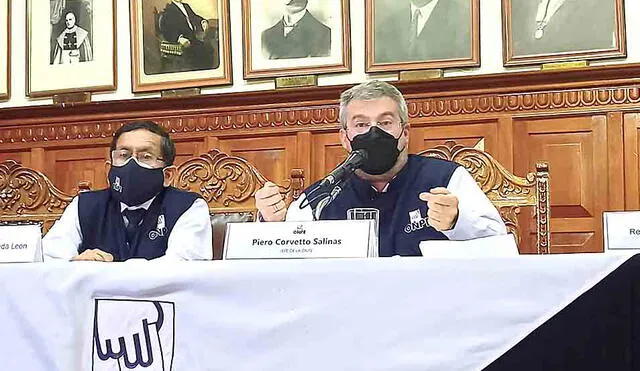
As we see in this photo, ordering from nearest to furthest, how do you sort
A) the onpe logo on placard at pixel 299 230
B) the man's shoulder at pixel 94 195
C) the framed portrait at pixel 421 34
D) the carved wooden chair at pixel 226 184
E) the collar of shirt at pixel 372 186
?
the onpe logo on placard at pixel 299 230, the collar of shirt at pixel 372 186, the man's shoulder at pixel 94 195, the carved wooden chair at pixel 226 184, the framed portrait at pixel 421 34

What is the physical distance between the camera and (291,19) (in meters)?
5.03

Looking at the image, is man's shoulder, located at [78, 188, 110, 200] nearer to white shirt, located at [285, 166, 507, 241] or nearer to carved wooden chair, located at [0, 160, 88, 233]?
carved wooden chair, located at [0, 160, 88, 233]

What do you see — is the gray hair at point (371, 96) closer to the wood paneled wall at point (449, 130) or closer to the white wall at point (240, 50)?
the wood paneled wall at point (449, 130)

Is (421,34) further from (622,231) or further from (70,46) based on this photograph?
(622,231)

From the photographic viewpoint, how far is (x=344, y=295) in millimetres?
1595

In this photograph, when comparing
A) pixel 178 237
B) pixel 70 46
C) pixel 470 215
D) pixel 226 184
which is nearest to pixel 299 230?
pixel 470 215

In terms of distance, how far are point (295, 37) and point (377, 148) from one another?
248cm

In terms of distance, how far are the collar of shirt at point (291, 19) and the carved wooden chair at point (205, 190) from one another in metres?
1.69

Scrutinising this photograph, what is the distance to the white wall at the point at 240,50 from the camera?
4.52 meters

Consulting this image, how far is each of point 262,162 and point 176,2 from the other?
3.59 ft

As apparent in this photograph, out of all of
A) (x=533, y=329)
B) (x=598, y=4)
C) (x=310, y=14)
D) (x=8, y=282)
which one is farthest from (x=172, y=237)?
(x=598, y=4)

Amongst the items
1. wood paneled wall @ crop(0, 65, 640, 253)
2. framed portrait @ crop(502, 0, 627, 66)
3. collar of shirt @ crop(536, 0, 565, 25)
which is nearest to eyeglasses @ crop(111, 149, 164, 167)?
wood paneled wall @ crop(0, 65, 640, 253)

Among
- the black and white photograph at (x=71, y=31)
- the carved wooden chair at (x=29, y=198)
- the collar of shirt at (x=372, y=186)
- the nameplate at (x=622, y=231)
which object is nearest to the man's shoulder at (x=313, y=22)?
the black and white photograph at (x=71, y=31)

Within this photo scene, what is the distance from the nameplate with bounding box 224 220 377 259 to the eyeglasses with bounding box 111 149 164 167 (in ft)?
4.16
